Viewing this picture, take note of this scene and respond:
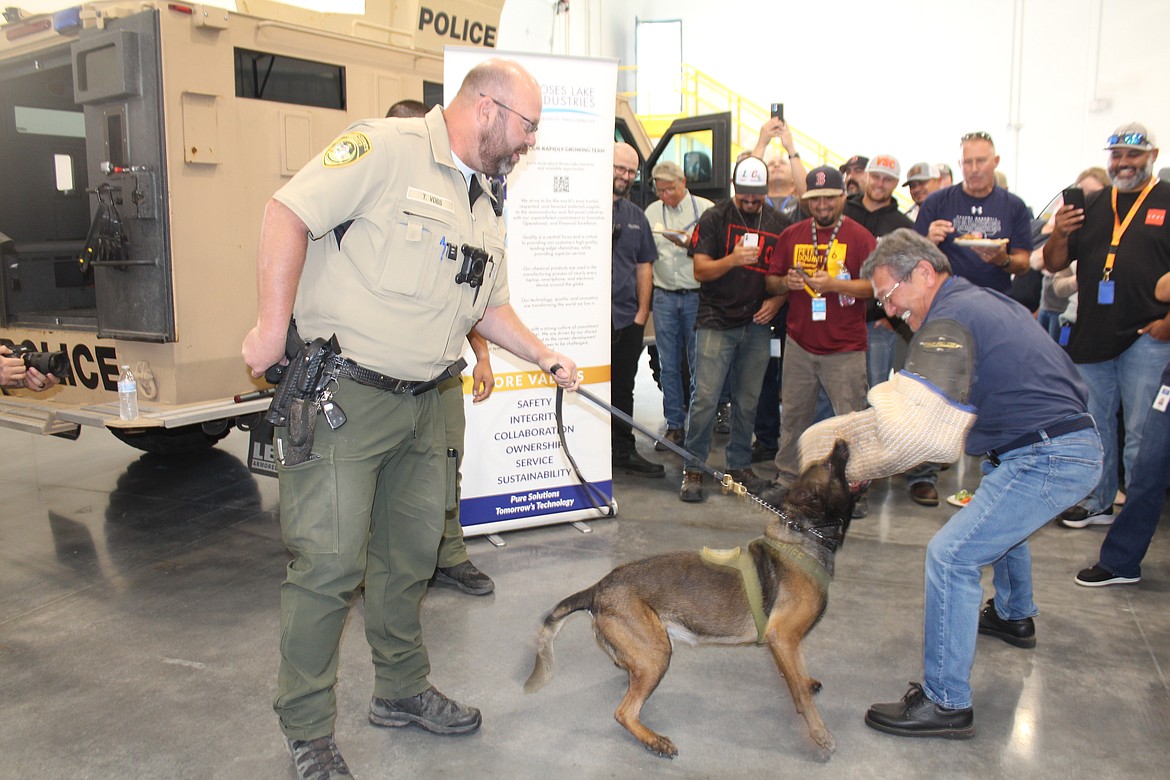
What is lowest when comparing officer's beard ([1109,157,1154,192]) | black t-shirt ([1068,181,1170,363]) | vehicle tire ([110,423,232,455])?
vehicle tire ([110,423,232,455])

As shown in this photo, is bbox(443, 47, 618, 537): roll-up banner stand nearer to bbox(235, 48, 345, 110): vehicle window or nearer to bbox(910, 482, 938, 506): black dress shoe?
bbox(235, 48, 345, 110): vehicle window

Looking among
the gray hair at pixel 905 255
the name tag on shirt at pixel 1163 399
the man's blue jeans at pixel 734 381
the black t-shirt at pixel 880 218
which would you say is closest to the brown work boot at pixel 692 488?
the man's blue jeans at pixel 734 381

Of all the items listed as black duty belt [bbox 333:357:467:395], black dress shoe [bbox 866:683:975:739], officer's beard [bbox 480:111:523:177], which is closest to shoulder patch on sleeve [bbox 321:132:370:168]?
officer's beard [bbox 480:111:523:177]

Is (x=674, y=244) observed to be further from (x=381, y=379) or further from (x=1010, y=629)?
(x=381, y=379)

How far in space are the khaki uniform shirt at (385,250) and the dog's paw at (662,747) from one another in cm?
136

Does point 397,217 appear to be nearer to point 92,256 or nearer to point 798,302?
point 92,256

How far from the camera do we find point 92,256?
13.4ft

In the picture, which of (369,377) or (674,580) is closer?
(369,377)

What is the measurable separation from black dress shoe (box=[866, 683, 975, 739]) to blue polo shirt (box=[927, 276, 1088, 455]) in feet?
2.89

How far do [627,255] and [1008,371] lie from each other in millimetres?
3299

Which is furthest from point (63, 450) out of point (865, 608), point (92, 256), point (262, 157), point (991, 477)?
point (991, 477)

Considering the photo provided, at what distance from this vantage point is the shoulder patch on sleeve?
2.18m

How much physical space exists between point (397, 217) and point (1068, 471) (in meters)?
2.16

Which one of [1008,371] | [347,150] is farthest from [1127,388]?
[347,150]
